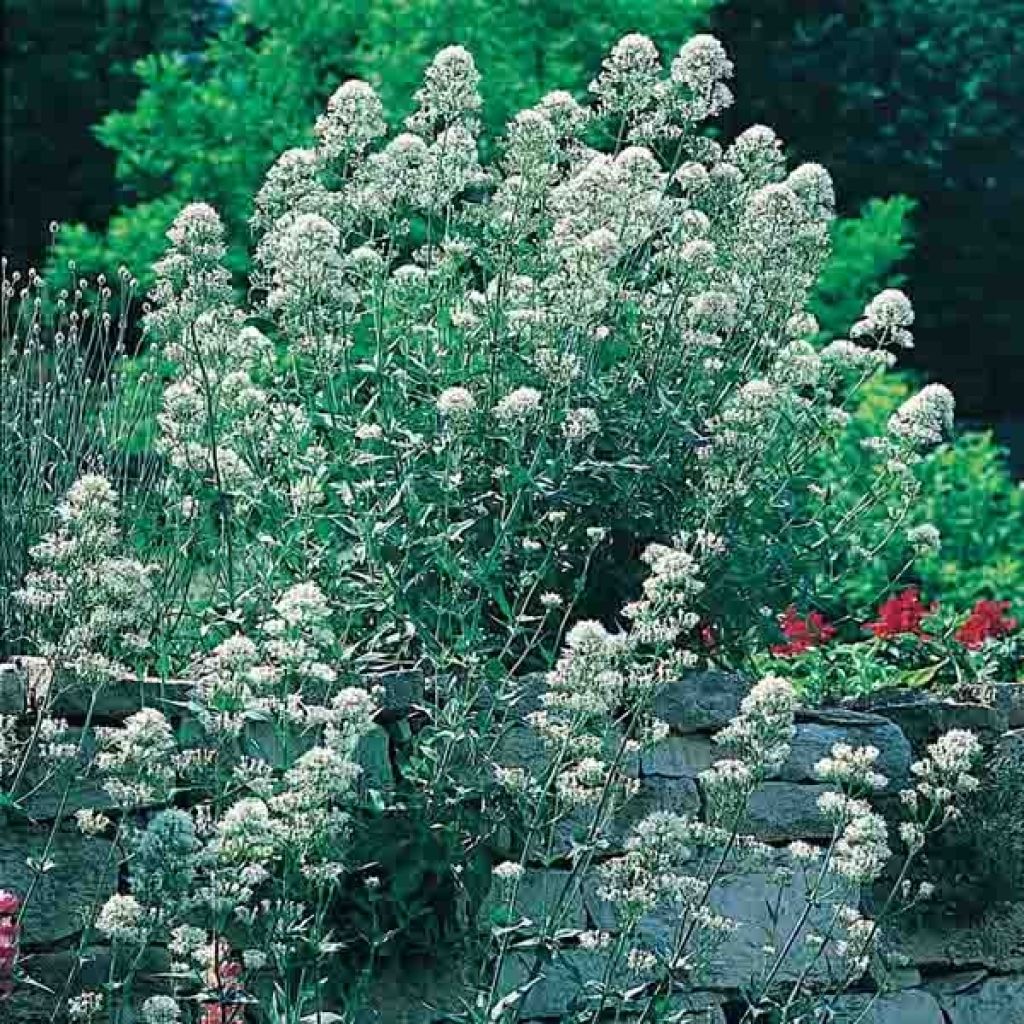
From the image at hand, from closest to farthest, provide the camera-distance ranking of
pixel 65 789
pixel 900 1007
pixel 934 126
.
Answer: pixel 65 789 < pixel 900 1007 < pixel 934 126

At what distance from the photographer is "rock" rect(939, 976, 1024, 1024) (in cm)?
422

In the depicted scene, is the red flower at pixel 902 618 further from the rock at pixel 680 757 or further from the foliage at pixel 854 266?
the foliage at pixel 854 266

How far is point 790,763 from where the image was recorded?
4055 mm

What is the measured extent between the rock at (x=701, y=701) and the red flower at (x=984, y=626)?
1297 mm

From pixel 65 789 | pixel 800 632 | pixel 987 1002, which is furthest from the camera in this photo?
pixel 800 632

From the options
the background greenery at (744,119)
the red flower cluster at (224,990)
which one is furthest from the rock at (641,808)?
the background greenery at (744,119)

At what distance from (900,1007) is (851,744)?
22.0 inches

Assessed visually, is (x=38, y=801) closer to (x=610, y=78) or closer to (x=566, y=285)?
(x=566, y=285)

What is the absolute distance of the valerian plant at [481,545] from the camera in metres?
3.18

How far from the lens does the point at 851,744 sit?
410 cm

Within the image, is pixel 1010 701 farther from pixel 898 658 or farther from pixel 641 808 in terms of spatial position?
pixel 641 808

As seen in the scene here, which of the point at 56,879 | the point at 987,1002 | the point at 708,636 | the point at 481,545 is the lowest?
the point at 987,1002

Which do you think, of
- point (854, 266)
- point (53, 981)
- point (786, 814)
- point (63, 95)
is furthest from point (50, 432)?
point (63, 95)

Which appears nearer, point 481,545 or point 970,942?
point 481,545
